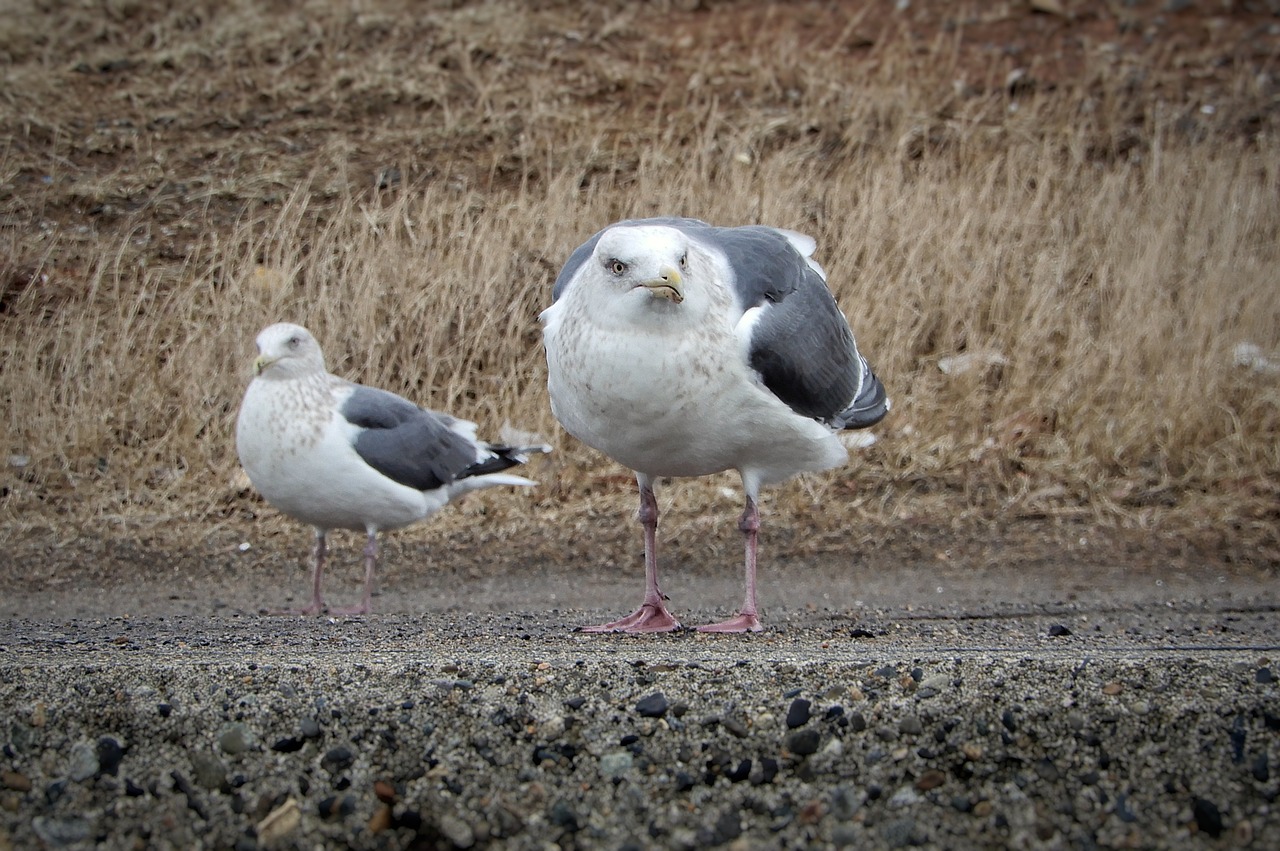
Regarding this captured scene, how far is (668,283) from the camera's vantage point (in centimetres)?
402

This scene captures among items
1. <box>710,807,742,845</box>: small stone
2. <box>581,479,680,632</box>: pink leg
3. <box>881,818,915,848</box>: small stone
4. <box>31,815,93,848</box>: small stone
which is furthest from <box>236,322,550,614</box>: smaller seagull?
<box>881,818,915,848</box>: small stone

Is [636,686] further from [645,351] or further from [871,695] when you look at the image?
[645,351]

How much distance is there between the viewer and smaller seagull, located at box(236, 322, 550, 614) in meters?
6.02

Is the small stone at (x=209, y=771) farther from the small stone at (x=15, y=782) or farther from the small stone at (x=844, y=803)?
the small stone at (x=844, y=803)

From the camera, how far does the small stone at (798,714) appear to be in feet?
9.98

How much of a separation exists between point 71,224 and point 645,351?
6808mm

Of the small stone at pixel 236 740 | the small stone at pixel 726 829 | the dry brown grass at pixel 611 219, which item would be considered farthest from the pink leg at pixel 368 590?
the small stone at pixel 726 829

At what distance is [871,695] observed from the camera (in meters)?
3.20

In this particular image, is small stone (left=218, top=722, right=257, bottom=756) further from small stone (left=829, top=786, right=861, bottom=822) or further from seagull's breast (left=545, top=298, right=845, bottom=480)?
seagull's breast (left=545, top=298, right=845, bottom=480)

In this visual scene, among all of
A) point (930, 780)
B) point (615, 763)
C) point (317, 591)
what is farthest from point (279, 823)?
point (317, 591)

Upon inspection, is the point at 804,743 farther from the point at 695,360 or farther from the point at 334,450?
the point at 334,450

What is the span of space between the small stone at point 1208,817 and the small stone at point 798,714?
810mm

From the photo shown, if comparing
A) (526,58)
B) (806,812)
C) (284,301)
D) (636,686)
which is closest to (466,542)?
(284,301)

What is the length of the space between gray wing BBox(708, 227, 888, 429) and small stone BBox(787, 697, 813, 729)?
1.59 m
